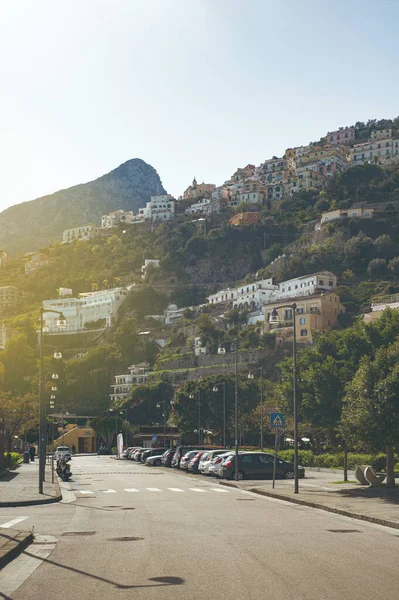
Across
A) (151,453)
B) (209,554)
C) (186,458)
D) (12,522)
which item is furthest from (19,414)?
(209,554)

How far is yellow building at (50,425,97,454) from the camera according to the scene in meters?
131

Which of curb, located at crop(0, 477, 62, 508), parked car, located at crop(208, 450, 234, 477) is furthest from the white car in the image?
curb, located at crop(0, 477, 62, 508)

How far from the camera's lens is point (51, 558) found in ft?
43.4

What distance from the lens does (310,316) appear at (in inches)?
6112

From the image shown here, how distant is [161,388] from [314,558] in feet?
462

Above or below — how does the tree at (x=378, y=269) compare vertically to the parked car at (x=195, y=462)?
above

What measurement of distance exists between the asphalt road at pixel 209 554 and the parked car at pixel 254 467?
1614 centimetres

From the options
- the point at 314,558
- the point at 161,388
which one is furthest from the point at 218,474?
the point at 161,388

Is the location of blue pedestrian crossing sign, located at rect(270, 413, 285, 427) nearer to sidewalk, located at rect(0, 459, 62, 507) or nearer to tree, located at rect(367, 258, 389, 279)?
sidewalk, located at rect(0, 459, 62, 507)

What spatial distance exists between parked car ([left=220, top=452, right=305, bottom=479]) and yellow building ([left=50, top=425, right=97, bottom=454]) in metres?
91.5

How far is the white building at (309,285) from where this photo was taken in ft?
576

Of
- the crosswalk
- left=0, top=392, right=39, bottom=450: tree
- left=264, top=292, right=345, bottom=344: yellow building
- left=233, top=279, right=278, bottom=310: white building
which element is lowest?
the crosswalk

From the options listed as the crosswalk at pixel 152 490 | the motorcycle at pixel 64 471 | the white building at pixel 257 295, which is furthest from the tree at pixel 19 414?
the white building at pixel 257 295

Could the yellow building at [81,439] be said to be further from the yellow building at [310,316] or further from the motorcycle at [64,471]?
the motorcycle at [64,471]
